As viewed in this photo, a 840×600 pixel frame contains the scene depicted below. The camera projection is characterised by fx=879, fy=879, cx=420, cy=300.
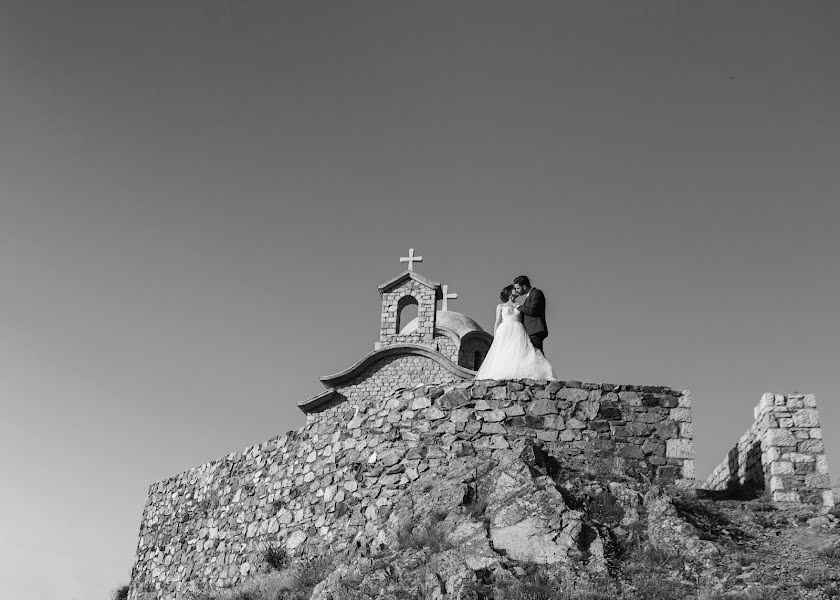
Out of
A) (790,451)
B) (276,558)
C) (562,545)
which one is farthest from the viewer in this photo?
(276,558)

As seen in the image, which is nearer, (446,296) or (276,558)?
(276,558)

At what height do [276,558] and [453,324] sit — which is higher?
[453,324]

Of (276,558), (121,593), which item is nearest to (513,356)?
(276,558)

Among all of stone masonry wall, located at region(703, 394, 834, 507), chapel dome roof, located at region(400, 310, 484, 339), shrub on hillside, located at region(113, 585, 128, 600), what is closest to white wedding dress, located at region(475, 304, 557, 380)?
stone masonry wall, located at region(703, 394, 834, 507)

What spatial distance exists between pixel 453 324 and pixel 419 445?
2164 cm

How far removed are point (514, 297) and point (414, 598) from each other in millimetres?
6358

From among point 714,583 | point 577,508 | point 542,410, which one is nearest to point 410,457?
point 542,410

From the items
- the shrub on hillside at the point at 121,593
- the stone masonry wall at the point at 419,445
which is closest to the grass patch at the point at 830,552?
the stone masonry wall at the point at 419,445

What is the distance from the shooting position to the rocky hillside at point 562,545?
924cm

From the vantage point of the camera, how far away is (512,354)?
45.0 feet

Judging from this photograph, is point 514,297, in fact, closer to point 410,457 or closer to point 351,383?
point 410,457

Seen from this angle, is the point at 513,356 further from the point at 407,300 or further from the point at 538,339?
the point at 407,300

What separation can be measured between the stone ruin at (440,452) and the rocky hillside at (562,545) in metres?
0.32

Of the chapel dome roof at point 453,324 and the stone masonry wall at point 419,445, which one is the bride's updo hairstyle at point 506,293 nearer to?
the stone masonry wall at point 419,445
